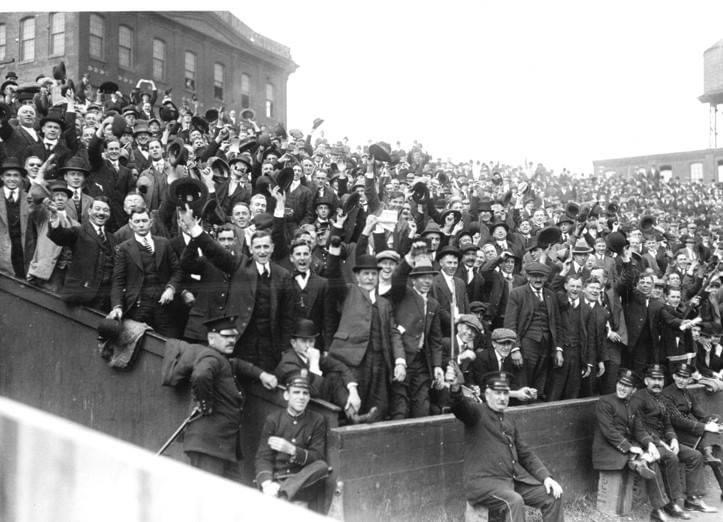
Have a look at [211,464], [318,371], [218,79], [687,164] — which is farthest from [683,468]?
[687,164]

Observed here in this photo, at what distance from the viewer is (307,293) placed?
579 cm

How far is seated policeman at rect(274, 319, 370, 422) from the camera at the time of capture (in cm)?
516

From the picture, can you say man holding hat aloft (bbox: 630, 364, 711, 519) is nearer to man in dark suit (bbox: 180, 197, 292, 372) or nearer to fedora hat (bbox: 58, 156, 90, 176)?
man in dark suit (bbox: 180, 197, 292, 372)

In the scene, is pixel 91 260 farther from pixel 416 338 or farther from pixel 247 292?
pixel 416 338

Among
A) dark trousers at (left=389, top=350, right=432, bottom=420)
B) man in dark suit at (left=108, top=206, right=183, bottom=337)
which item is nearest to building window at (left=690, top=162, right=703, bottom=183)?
dark trousers at (left=389, top=350, right=432, bottom=420)

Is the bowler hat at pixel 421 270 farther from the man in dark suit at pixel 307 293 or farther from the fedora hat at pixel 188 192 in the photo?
the fedora hat at pixel 188 192

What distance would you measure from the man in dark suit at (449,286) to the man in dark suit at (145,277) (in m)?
2.32

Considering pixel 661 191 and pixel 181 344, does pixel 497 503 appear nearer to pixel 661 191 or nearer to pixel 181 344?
pixel 181 344

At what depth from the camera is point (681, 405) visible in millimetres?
7746

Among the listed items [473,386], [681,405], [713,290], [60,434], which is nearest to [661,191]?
[713,290]

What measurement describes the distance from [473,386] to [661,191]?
1849cm

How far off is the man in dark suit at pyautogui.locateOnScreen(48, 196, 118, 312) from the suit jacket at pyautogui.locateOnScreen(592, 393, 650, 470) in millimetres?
4416

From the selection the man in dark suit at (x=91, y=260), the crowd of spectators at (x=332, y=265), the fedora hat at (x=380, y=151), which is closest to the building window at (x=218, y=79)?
the crowd of spectators at (x=332, y=265)

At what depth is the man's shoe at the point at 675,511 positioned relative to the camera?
690cm
